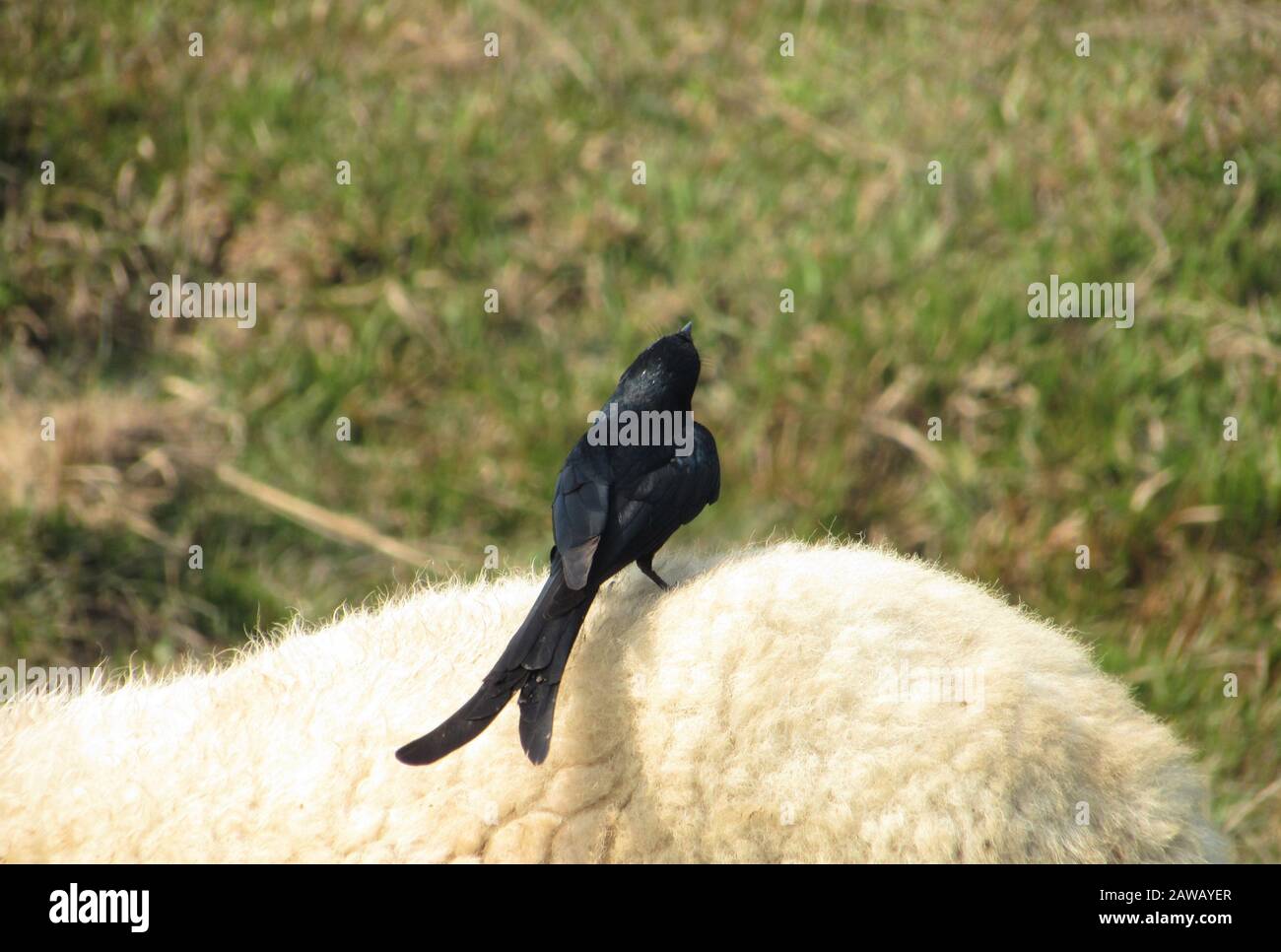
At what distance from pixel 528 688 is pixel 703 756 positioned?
33 cm

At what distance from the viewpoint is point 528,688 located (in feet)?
7.95

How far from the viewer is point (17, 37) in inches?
233

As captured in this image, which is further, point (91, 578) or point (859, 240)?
point (859, 240)

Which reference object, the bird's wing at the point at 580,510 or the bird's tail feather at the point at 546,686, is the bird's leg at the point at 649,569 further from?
the bird's tail feather at the point at 546,686

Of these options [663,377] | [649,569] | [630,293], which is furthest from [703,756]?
[630,293]

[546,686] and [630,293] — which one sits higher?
[630,293]

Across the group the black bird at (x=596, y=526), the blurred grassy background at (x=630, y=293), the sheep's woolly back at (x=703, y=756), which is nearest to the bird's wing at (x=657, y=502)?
the black bird at (x=596, y=526)

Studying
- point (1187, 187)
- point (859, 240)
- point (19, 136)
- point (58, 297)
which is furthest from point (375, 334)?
point (1187, 187)

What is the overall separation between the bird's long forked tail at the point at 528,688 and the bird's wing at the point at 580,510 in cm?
5

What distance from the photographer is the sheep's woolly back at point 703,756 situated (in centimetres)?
245

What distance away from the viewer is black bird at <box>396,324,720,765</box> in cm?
236

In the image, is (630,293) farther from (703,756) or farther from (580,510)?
(703,756)
